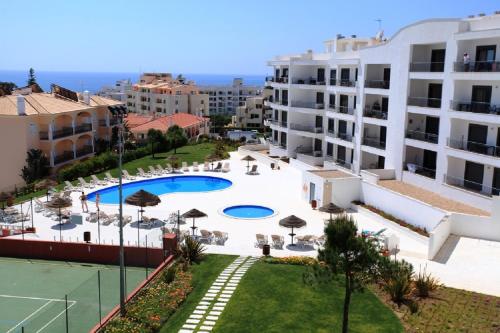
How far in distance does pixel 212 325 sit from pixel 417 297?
827 centimetres

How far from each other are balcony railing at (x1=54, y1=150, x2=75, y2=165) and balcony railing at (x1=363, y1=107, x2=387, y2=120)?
3302 centimetres

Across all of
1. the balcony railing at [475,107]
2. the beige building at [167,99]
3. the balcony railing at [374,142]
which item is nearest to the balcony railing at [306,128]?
the balcony railing at [374,142]

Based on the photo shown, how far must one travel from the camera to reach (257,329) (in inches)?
701

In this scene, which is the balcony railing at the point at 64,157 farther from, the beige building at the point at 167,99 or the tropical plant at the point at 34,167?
the beige building at the point at 167,99

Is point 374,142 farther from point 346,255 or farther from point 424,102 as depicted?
point 346,255

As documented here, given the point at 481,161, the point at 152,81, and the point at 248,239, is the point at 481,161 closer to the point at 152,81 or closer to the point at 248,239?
the point at 248,239

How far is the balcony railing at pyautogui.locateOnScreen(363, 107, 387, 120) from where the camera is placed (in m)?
39.2

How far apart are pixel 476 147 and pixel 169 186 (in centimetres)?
2410

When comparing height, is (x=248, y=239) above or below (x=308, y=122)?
below

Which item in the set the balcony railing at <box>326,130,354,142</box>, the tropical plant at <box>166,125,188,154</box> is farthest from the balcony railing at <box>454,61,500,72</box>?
the tropical plant at <box>166,125,188,154</box>

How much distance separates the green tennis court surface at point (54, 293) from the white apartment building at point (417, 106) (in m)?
20.8

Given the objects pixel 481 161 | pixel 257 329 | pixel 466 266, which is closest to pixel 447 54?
pixel 481 161

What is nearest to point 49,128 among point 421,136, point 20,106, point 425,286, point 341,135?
point 20,106

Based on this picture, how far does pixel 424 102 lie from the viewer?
35.8 m
